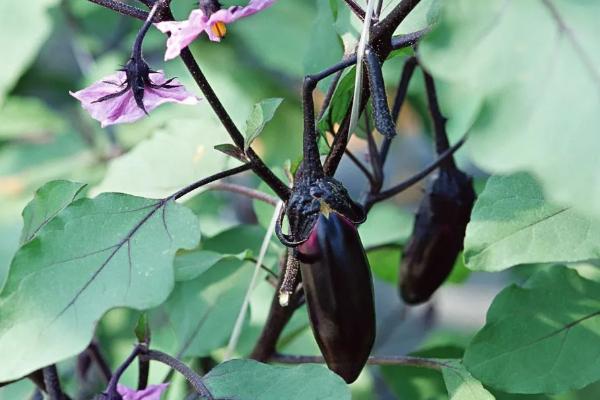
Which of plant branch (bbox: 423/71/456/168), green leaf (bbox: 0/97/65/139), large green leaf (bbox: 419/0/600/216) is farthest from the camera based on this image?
green leaf (bbox: 0/97/65/139)

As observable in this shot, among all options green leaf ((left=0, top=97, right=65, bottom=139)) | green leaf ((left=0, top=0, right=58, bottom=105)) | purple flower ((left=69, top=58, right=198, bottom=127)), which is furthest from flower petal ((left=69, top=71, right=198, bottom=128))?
green leaf ((left=0, top=97, right=65, bottom=139))

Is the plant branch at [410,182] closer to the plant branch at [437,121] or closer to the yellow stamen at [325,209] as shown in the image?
the plant branch at [437,121]

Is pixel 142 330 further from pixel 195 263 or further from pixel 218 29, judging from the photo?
pixel 218 29

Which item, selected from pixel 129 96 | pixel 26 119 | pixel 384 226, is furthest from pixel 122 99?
pixel 26 119

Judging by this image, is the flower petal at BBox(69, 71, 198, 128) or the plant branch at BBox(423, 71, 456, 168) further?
the plant branch at BBox(423, 71, 456, 168)

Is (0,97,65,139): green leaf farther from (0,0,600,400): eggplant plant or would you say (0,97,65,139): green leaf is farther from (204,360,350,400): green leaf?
(204,360,350,400): green leaf

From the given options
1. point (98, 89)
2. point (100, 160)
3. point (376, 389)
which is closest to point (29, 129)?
point (100, 160)
